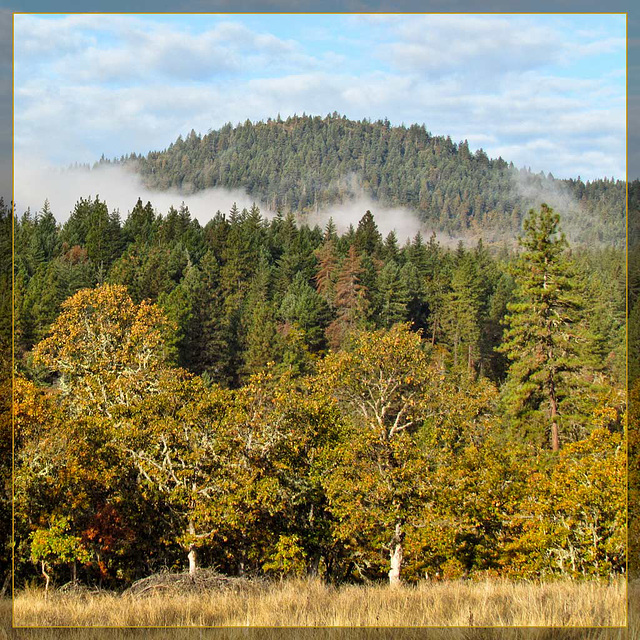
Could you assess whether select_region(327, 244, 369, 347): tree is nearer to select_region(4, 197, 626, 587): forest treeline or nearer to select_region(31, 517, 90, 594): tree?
select_region(4, 197, 626, 587): forest treeline

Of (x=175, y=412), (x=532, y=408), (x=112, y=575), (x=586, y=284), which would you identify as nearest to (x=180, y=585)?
(x=175, y=412)

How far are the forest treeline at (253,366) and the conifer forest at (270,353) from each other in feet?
0.14

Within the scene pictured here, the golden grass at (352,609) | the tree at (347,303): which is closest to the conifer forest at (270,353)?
the tree at (347,303)

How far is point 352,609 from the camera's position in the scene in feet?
22.4

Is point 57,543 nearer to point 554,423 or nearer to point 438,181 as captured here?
point 438,181

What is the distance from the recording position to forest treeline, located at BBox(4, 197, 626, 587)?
9695 mm

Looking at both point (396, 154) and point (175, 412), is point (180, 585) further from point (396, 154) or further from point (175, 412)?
point (396, 154)

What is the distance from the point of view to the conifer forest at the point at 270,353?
9.65 metres

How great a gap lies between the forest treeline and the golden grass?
119 inches

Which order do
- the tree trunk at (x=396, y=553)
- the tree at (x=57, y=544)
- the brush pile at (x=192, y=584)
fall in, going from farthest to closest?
the tree trunk at (x=396, y=553)
the tree at (x=57, y=544)
the brush pile at (x=192, y=584)

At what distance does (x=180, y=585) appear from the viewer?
9.07 metres

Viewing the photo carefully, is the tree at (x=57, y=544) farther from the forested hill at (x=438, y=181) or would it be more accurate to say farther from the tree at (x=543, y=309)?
the tree at (x=543, y=309)

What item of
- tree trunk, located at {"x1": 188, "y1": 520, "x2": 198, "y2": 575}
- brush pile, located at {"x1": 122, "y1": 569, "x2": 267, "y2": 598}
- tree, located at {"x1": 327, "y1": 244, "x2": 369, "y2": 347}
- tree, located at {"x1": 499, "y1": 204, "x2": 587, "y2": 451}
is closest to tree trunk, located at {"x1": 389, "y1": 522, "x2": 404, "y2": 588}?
tree, located at {"x1": 499, "y1": 204, "x2": 587, "y2": 451}

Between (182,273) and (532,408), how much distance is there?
8.45 m
